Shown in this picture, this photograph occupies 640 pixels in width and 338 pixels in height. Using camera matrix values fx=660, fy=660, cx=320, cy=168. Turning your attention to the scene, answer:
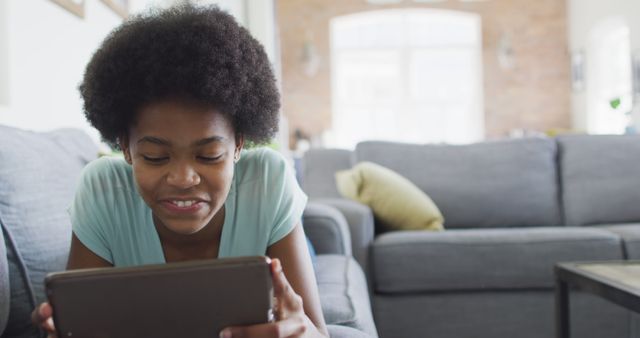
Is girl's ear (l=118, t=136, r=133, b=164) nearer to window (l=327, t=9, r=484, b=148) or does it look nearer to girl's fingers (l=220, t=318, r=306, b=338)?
girl's fingers (l=220, t=318, r=306, b=338)

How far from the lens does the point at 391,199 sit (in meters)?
2.58

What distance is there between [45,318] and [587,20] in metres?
7.65

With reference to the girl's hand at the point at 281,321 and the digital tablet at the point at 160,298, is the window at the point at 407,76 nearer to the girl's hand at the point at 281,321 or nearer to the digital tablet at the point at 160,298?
the girl's hand at the point at 281,321

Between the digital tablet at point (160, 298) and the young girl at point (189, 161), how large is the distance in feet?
0.22

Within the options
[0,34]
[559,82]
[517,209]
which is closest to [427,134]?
[559,82]

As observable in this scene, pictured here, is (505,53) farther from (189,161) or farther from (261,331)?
(261,331)

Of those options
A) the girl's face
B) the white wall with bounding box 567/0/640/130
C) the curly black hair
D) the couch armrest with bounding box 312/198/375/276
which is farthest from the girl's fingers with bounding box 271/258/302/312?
the white wall with bounding box 567/0/640/130

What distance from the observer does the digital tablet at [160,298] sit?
2.36ft

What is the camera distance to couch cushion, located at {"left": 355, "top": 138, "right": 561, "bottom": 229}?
2799 millimetres

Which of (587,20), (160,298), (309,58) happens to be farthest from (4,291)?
(587,20)

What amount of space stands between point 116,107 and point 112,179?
0.17m

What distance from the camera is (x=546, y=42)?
8.09 metres

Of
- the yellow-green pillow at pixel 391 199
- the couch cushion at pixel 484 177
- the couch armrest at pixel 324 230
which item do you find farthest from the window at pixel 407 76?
the couch armrest at pixel 324 230

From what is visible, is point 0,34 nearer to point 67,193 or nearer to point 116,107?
point 67,193
